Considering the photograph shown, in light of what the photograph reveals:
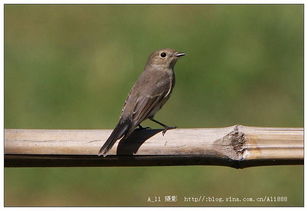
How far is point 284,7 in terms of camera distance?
11758 mm

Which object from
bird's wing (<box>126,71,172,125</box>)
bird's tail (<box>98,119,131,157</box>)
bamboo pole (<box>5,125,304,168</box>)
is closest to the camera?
bamboo pole (<box>5,125,304,168</box>)

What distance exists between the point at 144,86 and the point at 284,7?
4799 millimetres

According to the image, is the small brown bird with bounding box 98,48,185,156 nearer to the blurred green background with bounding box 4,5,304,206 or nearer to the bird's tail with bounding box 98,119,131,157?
the bird's tail with bounding box 98,119,131,157

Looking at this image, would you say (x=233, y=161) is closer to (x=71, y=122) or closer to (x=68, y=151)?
(x=68, y=151)

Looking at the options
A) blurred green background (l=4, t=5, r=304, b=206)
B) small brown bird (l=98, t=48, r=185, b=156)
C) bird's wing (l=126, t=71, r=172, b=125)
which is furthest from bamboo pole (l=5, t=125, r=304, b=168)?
blurred green background (l=4, t=5, r=304, b=206)

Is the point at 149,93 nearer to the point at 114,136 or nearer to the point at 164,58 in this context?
the point at 164,58

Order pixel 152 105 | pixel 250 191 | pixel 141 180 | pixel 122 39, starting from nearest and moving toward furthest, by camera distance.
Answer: pixel 152 105, pixel 250 191, pixel 141 180, pixel 122 39

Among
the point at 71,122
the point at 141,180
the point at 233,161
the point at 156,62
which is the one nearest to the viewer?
the point at 233,161

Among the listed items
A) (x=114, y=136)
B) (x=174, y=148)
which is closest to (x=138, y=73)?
(x=114, y=136)

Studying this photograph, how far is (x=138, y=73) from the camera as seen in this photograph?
10930 mm

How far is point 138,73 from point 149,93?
11.6 ft

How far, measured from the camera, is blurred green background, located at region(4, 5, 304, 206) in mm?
9516

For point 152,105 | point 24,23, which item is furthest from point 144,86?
point 24,23

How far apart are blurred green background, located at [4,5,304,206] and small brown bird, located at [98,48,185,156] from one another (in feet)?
4.97
